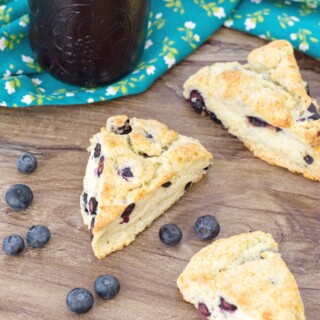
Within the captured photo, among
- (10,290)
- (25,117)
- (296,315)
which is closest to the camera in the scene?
(296,315)

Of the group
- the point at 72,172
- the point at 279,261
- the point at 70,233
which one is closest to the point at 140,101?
the point at 72,172

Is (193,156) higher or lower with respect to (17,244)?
higher

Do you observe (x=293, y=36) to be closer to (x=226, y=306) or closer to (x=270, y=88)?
(x=270, y=88)

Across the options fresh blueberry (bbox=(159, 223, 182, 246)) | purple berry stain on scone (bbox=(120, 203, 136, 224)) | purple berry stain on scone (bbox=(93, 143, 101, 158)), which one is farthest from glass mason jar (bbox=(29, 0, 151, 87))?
fresh blueberry (bbox=(159, 223, 182, 246))

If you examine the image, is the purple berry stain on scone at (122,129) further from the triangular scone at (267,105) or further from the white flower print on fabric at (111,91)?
the triangular scone at (267,105)

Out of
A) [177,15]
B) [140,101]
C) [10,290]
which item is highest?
[177,15]

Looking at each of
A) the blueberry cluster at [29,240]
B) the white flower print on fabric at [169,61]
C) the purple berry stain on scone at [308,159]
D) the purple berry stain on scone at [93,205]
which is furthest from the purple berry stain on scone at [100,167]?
the purple berry stain on scone at [308,159]

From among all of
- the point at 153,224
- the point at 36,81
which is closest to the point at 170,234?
the point at 153,224

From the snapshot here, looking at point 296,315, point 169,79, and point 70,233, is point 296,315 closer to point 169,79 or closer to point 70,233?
point 70,233
